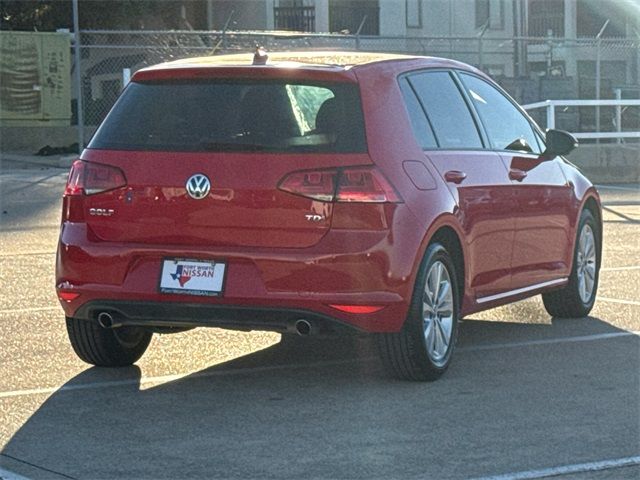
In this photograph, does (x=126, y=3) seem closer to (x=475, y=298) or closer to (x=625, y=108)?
(x=625, y=108)

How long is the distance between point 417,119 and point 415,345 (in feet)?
3.89

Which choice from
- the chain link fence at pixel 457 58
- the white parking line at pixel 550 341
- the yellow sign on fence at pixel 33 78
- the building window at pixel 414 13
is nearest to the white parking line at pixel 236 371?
the white parking line at pixel 550 341

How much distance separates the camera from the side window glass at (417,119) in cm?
755

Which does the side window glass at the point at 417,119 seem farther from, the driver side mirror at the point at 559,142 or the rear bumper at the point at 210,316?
the driver side mirror at the point at 559,142

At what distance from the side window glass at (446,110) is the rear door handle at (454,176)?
6.3 inches

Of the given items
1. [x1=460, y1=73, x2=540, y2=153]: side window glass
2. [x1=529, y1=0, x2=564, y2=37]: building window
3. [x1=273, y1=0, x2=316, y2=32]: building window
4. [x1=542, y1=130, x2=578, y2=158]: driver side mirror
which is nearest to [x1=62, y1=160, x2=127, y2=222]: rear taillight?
[x1=460, y1=73, x2=540, y2=153]: side window glass

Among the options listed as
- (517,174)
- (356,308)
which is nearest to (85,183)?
(356,308)

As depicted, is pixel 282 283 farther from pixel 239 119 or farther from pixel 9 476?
pixel 9 476

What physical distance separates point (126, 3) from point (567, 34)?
53.0 ft

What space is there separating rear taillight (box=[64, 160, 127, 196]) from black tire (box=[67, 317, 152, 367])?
70 cm

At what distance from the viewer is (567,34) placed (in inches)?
1907

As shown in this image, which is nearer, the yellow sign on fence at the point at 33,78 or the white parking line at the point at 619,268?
the white parking line at the point at 619,268

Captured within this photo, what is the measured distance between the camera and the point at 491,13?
152 feet

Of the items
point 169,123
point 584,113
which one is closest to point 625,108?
point 584,113
